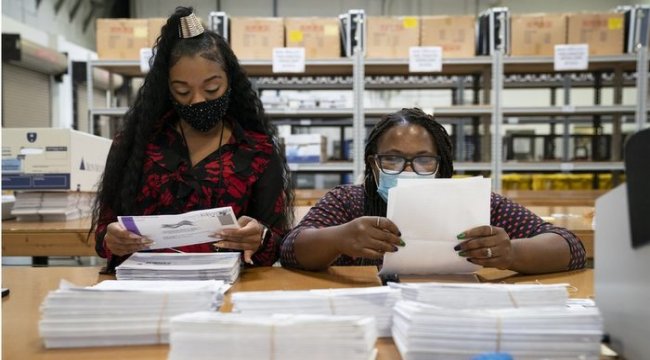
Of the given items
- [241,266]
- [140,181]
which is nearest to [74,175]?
[140,181]

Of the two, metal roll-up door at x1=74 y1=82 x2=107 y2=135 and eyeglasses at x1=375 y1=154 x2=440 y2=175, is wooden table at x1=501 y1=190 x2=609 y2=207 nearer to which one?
eyeglasses at x1=375 y1=154 x2=440 y2=175

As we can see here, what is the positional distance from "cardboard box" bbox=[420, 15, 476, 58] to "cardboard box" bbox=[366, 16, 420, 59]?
13 centimetres

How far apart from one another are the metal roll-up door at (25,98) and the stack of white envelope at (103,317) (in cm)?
572

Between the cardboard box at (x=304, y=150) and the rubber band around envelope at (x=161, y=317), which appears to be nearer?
the rubber band around envelope at (x=161, y=317)

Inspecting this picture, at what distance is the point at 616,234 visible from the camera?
699mm

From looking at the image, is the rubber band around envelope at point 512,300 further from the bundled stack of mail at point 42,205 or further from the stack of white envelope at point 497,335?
the bundled stack of mail at point 42,205

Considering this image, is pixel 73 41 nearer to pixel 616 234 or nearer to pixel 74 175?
pixel 74 175

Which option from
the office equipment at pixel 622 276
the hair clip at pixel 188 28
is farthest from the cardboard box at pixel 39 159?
the office equipment at pixel 622 276

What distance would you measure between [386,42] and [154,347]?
3795 mm

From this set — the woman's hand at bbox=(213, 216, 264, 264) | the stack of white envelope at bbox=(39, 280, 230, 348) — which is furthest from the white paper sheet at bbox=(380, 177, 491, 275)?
the stack of white envelope at bbox=(39, 280, 230, 348)

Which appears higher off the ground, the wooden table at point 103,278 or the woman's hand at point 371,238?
the woman's hand at point 371,238

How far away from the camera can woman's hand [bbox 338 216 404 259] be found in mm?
1029

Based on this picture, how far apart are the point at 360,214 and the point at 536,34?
3.43 m

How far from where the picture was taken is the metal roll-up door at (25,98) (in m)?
5.73
